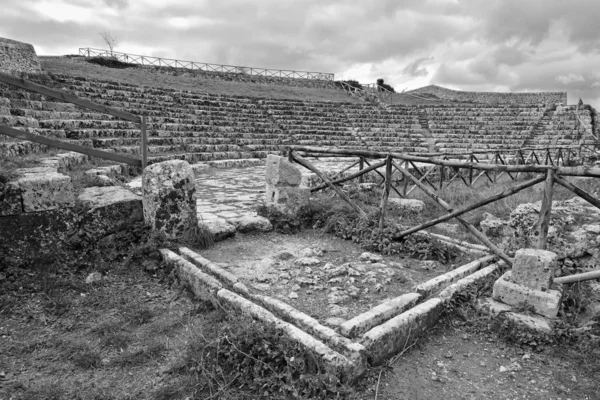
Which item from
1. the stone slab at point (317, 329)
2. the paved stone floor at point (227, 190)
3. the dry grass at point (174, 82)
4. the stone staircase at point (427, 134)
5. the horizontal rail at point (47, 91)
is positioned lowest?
the stone slab at point (317, 329)

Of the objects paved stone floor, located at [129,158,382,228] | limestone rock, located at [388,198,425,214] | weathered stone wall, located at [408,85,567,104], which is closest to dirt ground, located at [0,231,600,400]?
paved stone floor, located at [129,158,382,228]

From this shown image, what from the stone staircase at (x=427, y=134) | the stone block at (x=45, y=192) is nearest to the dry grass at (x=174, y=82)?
the stone staircase at (x=427, y=134)

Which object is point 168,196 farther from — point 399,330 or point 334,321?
point 399,330

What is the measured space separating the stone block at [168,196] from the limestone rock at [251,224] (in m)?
0.78

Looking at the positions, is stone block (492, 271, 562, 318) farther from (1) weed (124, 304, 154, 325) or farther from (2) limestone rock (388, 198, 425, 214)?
(1) weed (124, 304, 154, 325)

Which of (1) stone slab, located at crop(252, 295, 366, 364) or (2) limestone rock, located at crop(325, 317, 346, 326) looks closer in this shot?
(1) stone slab, located at crop(252, 295, 366, 364)

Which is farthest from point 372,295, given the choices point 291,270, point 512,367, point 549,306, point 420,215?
point 420,215

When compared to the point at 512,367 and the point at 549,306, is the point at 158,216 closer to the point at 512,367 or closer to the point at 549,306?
the point at 512,367

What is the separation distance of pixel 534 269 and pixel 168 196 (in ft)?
11.9

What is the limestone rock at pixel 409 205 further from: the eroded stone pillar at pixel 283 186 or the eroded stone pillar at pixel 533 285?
the eroded stone pillar at pixel 533 285

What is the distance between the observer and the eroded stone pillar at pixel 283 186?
5.36 m

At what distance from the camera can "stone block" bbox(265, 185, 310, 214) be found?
213 inches

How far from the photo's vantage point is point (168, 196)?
416 cm

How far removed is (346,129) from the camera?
741 inches
